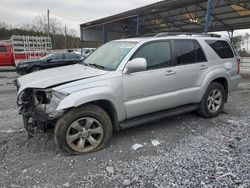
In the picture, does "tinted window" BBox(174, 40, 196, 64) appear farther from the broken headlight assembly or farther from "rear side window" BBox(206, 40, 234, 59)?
the broken headlight assembly

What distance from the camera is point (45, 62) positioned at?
1407 cm

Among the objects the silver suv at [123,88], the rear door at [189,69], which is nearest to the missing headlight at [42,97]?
the silver suv at [123,88]

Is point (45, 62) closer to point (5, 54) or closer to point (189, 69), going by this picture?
point (5, 54)

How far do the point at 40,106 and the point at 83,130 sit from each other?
0.73m

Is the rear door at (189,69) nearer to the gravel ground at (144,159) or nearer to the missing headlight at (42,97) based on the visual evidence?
the gravel ground at (144,159)

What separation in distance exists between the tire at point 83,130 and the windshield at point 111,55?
836 mm

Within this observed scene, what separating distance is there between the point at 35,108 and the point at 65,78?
636mm

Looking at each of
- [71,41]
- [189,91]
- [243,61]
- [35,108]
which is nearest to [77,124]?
[35,108]

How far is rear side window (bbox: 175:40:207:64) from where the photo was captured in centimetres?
435

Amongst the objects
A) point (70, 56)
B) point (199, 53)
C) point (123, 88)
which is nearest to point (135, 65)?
point (123, 88)

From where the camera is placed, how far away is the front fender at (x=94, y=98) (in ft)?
10.1

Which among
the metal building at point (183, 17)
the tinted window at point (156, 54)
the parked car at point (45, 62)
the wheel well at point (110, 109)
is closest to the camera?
the wheel well at point (110, 109)

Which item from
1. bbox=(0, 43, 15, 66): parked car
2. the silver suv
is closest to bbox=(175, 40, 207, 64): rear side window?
the silver suv

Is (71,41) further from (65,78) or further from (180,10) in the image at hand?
(65,78)
